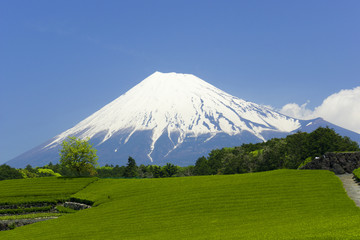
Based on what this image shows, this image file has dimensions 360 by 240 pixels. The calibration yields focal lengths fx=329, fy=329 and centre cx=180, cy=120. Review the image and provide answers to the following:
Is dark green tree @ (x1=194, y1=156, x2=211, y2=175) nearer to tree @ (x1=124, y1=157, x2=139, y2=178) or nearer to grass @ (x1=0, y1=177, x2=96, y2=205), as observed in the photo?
tree @ (x1=124, y1=157, x2=139, y2=178)

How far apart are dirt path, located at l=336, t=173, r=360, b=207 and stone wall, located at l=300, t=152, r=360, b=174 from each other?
1262 mm

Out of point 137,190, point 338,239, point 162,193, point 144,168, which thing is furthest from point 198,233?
point 144,168

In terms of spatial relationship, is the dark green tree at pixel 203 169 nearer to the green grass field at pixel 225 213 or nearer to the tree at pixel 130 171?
the tree at pixel 130 171

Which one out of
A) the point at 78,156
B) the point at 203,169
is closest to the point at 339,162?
the point at 78,156

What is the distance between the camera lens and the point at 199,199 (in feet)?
106

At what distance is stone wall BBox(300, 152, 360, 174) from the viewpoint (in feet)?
133

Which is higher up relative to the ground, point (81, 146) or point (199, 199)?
point (81, 146)

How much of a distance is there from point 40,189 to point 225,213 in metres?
37.0

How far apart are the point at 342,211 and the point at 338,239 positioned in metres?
10.4

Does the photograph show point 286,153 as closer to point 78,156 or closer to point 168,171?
point 168,171

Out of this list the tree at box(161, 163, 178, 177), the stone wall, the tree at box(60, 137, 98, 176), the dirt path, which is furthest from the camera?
the tree at box(161, 163, 178, 177)

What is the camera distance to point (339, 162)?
136ft

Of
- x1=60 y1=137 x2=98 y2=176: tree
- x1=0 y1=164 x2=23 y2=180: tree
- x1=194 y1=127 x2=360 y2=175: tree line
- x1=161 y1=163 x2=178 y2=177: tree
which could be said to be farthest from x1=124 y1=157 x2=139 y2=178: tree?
x1=60 y1=137 x2=98 y2=176: tree

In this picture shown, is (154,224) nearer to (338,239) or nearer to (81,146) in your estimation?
(338,239)
